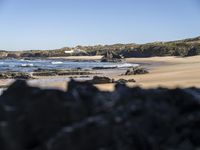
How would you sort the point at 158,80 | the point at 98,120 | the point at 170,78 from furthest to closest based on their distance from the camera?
the point at 170,78, the point at 158,80, the point at 98,120

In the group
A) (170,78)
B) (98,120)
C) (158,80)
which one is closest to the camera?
(98,120)

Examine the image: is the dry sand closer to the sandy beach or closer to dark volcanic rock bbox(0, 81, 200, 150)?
the sandy beach

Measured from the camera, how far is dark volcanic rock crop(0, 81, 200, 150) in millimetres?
7098

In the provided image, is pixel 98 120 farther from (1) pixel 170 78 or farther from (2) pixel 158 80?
(1) pixel 170 78

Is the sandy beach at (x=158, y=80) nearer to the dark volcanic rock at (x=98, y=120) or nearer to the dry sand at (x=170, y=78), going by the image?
the dry sand at (x=170, y=78)

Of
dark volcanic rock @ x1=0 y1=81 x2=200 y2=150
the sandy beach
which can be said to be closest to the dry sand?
the sandy beach

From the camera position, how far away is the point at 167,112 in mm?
7328

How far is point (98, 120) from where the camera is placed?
7324 mm

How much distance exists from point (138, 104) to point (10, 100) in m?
2.15

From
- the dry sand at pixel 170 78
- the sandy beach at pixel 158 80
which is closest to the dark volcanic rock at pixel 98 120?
the sandy beach at pixel 158 80

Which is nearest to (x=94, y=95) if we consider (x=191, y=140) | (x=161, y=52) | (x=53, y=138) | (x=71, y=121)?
(x=71, y=121)

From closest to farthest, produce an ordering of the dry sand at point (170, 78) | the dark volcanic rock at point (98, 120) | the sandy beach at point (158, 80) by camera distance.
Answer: the dark volcanic rock at point (98, 120)
the sandy beach at point (158, 80)
the dry sand at point (170, 78)

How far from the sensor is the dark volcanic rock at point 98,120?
7.10 meters

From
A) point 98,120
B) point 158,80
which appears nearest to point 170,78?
point 158,80
